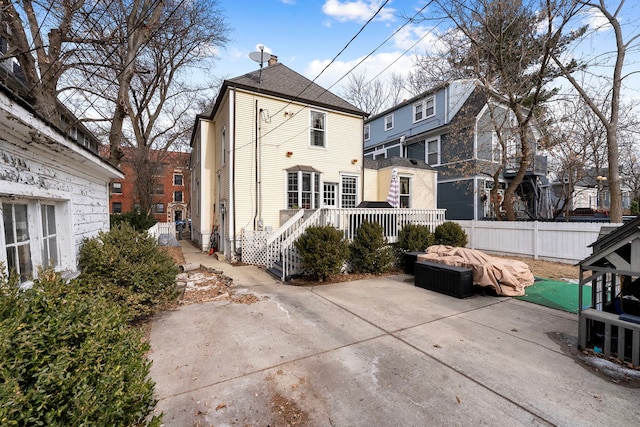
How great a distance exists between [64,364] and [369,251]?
6827mm

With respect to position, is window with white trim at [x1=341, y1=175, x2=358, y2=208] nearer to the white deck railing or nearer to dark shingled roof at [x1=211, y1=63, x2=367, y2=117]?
dark shingled roof at [x1=211, y1=63, x2=367, y2=117]

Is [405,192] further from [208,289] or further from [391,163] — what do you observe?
[208,289]

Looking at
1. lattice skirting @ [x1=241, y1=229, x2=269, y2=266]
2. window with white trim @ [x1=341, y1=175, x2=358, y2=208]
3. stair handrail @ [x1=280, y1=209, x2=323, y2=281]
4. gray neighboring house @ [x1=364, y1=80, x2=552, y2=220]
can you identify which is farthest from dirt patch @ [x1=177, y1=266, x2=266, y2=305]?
gray neighboring house @ [x1=364, y1=80, x2=552, y2=220]

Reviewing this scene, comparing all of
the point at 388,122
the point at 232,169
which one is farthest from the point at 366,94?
the point at 232,169

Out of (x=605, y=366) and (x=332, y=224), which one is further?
(x=332, y=224)

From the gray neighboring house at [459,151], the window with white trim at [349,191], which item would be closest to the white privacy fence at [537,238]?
the gray neighboring house at [459,151]

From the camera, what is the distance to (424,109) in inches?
724

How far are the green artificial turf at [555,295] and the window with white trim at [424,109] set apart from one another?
13.9m

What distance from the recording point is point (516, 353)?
3.47m

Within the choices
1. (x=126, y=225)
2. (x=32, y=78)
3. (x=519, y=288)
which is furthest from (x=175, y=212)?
(x=519, y=288)

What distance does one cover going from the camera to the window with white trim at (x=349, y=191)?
12.7 meters

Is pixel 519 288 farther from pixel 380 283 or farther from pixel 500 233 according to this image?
pixel 500 233

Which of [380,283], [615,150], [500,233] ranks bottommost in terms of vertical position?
[380,283]

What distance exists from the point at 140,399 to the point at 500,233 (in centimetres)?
1176
